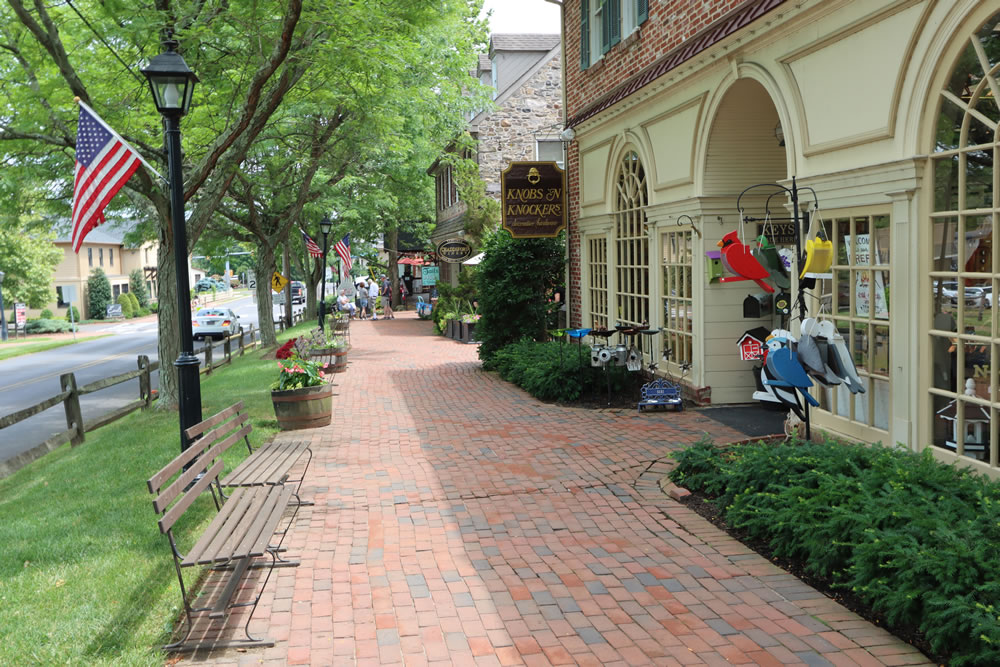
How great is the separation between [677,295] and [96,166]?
7.30 m

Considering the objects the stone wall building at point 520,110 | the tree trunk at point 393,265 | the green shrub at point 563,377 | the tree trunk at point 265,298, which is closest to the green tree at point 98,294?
the tree trunk at point 393,265

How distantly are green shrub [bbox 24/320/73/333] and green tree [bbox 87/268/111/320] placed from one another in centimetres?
1146

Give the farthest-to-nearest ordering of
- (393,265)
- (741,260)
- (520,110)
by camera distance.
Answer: (393,265), (520,110), (741,260)

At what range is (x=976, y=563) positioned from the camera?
4219mm

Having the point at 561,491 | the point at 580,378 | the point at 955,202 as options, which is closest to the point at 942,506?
the point at 955,202

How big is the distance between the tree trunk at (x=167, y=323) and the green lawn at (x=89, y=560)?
2.53m

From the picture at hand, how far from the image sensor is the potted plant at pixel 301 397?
36.3ft

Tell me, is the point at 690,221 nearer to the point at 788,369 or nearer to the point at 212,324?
the point at 788,369

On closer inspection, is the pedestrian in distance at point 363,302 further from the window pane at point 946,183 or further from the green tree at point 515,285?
the window pane at point 946,183

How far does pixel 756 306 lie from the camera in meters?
10.4

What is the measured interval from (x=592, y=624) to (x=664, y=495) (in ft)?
9.02

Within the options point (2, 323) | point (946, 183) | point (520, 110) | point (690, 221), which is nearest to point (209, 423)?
point (946, 183)

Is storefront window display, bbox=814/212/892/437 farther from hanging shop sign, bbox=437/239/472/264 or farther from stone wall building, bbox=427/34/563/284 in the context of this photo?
stone wall building, bbox=427/34/563/284

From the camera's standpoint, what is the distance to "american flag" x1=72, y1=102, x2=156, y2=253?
8.05m
